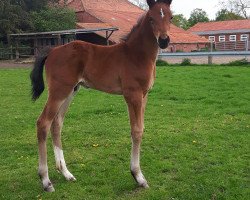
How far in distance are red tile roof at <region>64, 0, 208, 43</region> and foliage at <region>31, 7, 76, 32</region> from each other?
5.78 meters

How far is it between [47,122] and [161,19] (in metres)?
A: 2.01

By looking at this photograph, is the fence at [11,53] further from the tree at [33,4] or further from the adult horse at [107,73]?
the adult horse at [107,73]

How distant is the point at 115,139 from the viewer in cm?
746

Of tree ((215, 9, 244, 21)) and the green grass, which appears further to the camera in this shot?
tree ((215, 9, 244, 21))

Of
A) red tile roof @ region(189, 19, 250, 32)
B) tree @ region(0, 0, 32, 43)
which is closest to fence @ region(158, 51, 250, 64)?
tree @ region(0, 0, 32, 43)

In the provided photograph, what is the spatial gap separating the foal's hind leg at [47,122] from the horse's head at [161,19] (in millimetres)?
1407

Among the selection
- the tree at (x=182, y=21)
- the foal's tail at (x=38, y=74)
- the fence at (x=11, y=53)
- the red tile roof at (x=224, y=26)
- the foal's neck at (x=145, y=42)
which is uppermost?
the tree at (x=182, y=21)

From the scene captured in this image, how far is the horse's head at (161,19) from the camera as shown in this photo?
181 inches

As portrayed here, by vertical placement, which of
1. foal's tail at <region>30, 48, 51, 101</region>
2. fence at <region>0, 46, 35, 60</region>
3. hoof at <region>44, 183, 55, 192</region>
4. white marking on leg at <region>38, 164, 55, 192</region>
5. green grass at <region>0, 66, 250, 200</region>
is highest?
foal's tail at <region>30, 48, 51, 101</region>

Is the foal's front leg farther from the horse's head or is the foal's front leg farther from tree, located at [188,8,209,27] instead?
tree, located at [188,8,209,27]

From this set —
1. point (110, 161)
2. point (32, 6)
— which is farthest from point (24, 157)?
point (32, 6)

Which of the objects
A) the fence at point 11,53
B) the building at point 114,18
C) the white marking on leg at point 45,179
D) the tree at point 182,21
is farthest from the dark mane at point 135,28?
the tree at point 182,21

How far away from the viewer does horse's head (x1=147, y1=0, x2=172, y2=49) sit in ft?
15.1

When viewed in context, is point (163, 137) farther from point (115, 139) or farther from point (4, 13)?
point (4, 13)
